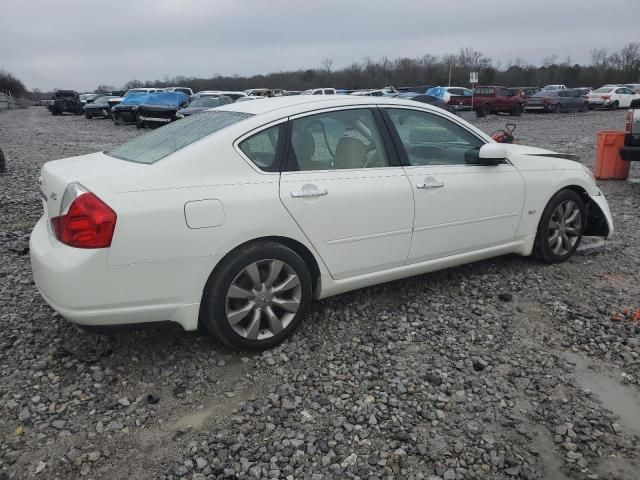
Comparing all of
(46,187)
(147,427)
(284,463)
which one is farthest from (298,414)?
(46,187)

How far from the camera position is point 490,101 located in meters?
29.4

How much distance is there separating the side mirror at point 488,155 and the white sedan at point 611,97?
35.1 m

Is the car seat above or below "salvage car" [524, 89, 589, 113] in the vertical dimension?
below

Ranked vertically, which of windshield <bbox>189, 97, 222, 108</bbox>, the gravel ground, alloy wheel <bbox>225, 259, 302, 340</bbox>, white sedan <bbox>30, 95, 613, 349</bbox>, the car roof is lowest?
the gravel ground

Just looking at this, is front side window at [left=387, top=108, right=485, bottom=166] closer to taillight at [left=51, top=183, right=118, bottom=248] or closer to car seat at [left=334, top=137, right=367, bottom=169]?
car seat at [left=334, top=137, right=367, bottom=169]

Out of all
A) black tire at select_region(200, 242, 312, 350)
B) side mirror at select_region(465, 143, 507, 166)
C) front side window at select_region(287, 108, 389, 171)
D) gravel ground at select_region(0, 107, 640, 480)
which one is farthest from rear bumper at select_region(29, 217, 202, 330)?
side mirror at select_region(465, 143, 507, 166)

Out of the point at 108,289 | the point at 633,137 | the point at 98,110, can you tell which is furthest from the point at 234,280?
the point at 98,110

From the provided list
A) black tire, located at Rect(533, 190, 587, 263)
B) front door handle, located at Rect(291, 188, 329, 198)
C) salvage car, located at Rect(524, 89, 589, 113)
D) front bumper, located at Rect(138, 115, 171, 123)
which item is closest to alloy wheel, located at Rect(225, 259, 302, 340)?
front door handle, located at Rect(291, 188, 329, 198)

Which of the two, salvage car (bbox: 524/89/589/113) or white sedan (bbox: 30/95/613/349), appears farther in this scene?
salvage car (bbox: 524/89/589/113)

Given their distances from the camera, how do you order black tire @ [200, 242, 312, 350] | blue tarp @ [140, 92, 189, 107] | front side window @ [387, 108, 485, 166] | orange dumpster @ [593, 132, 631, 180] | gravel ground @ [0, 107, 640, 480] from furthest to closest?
blue tarp @ [140, 92, 189, 107], orange dumpster @ [593, 132, 631, 180], front side window @ [387, 108, 485, 166], black tire @ [200, 242, 312, 350], gravel ground @ [0, 107, 640, 480]

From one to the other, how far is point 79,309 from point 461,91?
99.1 ft

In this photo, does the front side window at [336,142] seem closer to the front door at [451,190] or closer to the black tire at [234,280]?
the front door at [451,190]

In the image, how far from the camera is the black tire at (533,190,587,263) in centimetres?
480

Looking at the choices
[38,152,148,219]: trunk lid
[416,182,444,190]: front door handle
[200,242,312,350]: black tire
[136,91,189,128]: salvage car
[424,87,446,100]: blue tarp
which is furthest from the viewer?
[424,87,446,100]: blue tarp
